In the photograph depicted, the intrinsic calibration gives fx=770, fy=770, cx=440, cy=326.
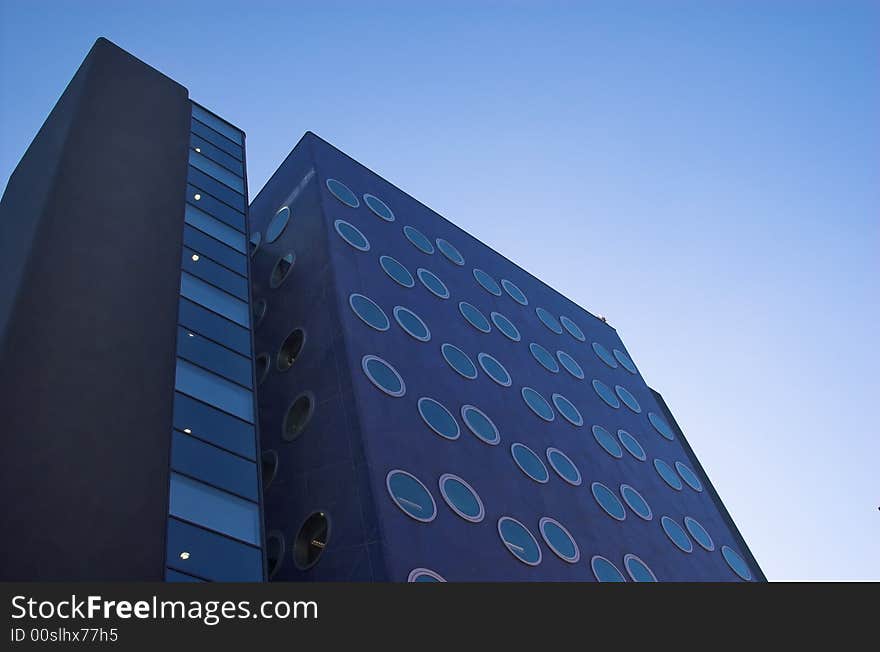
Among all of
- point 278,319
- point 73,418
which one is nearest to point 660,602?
point 73,418

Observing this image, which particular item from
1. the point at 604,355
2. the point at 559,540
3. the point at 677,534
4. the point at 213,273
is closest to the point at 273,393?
the point at 213,273

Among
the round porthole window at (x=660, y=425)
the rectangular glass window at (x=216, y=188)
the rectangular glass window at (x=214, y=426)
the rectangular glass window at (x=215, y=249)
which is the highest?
the rectangular glass window at (x=216, y=188)

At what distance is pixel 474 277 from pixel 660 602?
1842 centimetres

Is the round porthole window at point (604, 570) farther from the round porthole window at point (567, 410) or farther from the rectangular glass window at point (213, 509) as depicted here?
the rectangular glass window at point (213, 509)

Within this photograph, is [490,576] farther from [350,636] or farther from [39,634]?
[39,634]

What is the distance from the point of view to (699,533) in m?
24.4

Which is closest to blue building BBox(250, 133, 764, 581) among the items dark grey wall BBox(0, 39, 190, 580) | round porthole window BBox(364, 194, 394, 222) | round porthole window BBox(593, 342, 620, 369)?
round porthole window BBox(364, 194, 394, 222)

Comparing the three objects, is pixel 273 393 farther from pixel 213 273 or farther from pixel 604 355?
pixel 604 355

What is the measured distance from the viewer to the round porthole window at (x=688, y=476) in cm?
2749

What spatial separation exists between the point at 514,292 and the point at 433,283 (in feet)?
19.9

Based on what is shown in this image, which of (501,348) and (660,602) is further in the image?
(501,348)

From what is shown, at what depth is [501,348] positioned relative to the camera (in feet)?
79.0

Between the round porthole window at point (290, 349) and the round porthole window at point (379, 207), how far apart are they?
6.44 m

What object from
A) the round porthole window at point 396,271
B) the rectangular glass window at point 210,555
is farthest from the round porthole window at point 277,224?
the rectangular glass window at point 210,555
